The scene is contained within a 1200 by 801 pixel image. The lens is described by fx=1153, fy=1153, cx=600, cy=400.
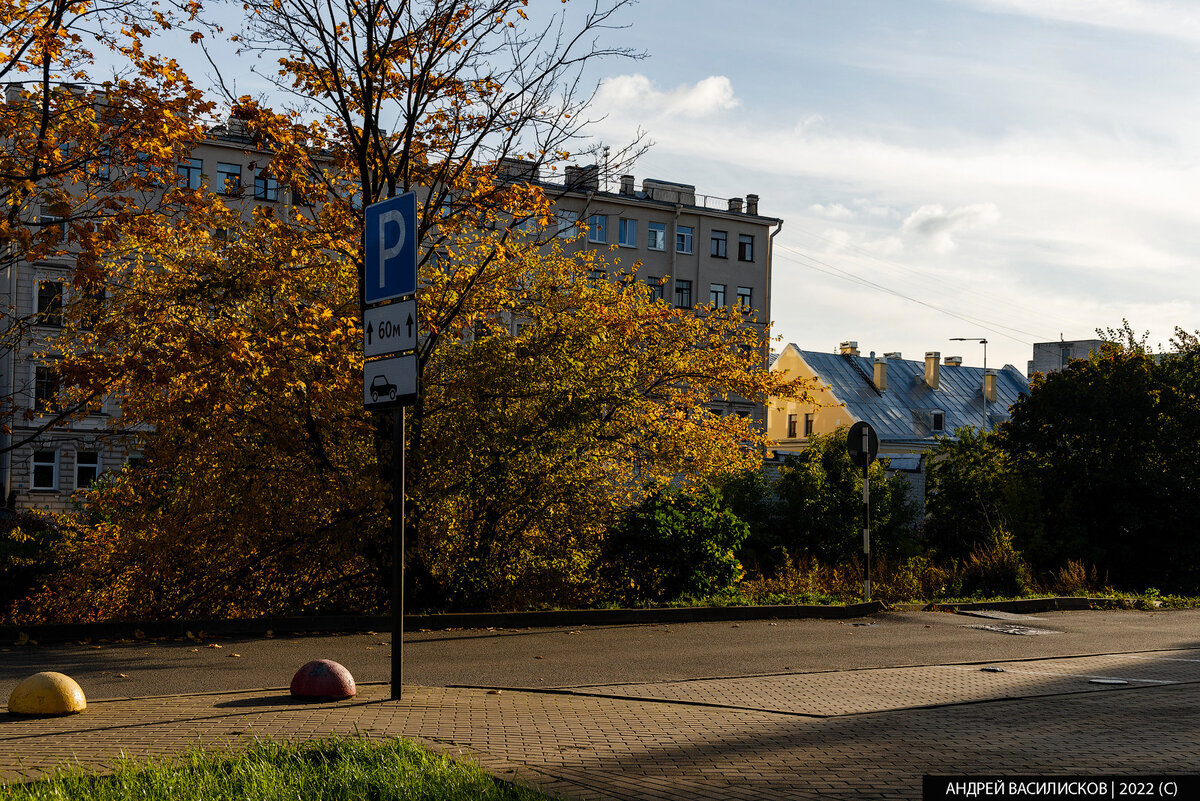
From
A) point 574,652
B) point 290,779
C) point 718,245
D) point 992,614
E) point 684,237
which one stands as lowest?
point 992,614

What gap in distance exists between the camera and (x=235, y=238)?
50.1 ft

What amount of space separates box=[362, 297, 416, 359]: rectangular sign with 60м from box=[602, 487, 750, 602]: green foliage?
10402 millimetres

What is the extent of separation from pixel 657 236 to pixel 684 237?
185 cm

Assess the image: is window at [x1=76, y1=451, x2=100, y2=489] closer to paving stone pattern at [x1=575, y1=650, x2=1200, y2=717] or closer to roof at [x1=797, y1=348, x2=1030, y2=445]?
roof at [x1=797, y1=348, x2=1030, y2=445]

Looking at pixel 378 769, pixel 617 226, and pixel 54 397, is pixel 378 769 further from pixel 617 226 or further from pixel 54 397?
pixel 617 226

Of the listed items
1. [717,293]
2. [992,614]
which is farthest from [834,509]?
[717,293]

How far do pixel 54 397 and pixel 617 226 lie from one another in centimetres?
5607

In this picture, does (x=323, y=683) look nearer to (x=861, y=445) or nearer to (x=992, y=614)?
(x=861, y=445)

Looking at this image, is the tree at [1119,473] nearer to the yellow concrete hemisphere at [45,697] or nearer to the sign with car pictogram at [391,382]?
the sign with car pictogram at [391,382]

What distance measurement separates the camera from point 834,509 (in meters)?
29.4

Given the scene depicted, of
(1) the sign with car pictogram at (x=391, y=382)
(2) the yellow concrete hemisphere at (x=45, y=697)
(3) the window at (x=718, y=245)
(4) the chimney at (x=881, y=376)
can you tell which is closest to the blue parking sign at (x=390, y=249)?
(1) the sign with car pictogram at (x=391, y=382)

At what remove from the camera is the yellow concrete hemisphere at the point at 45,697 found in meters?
7.73

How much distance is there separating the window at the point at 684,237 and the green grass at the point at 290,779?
213ft

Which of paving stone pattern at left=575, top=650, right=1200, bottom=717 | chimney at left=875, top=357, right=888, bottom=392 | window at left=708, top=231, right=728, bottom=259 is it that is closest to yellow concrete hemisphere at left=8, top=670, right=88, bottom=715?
paving stone pattern at left=575, top=650, right=1200, bottom=717
